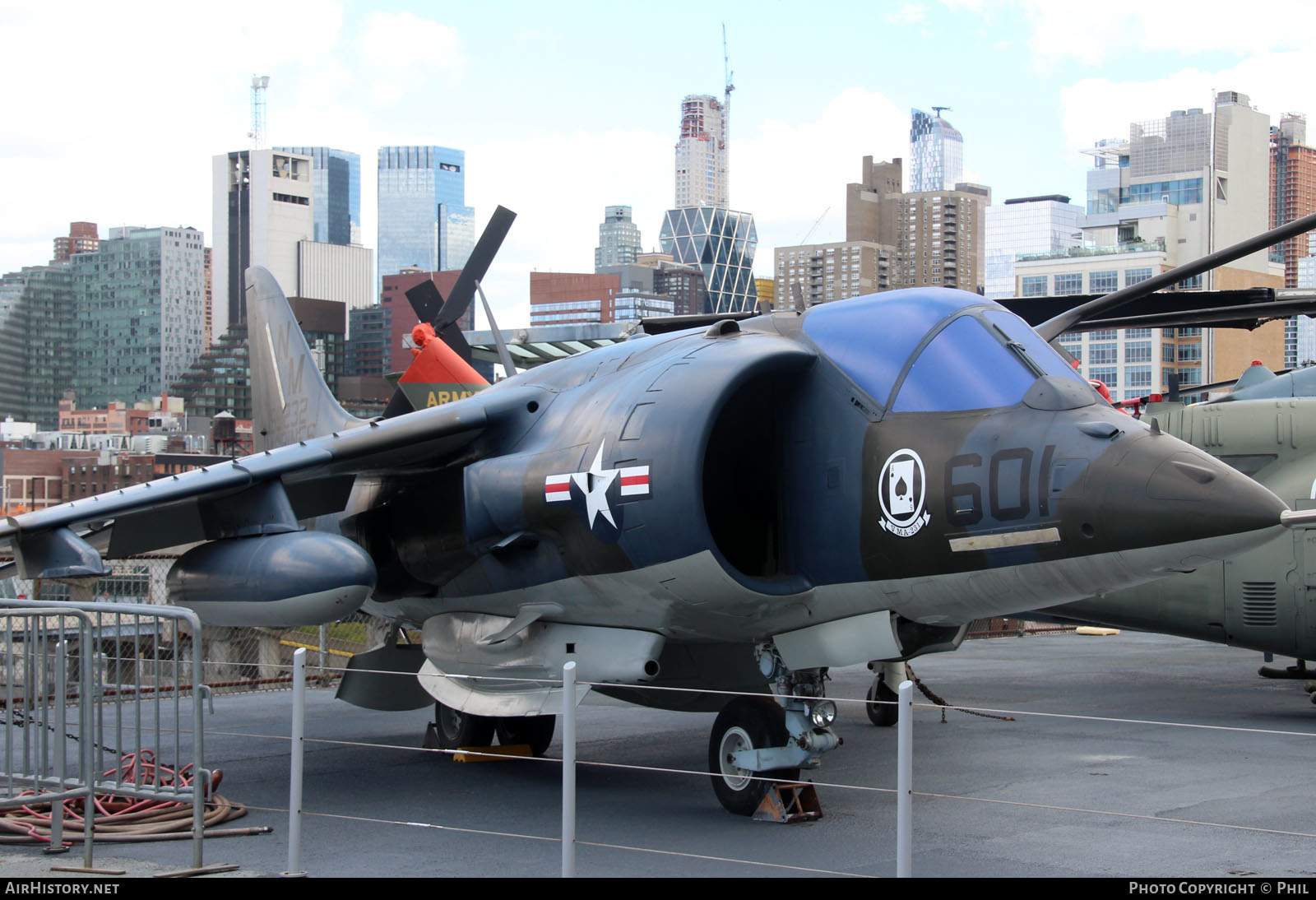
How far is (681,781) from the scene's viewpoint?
32.8 ft

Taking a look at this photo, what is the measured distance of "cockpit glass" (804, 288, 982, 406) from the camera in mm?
8016

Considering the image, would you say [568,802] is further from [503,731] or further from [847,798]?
[503,731]

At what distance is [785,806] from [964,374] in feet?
9.13

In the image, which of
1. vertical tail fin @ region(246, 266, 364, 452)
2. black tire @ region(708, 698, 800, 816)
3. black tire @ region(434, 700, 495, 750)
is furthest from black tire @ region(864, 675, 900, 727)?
vertical tail fin @ region(246, 266, 364, 452)

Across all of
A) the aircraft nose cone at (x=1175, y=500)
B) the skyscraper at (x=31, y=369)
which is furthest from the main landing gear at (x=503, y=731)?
the skyscraper at (x=31, y=369)

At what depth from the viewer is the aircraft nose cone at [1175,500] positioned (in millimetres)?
6586

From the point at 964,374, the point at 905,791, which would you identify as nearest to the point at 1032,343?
the point at 964,374

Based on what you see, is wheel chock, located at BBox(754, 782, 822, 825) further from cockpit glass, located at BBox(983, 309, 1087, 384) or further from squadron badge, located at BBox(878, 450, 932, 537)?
cockpit glass, located at BBox(983, 309, 1087, 384)

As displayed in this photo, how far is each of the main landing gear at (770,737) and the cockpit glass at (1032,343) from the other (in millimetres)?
2314

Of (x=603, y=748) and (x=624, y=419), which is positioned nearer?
(x=624, y=419)

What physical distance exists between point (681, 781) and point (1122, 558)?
167 inches

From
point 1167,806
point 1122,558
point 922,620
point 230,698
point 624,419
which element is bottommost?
point 230,698
